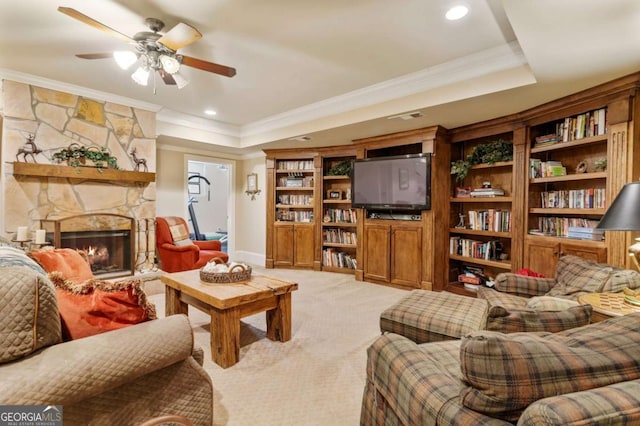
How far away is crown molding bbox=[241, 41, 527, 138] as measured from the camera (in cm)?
269

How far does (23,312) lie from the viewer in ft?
3.35

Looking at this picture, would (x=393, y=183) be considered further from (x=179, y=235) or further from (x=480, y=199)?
(x=179, y=235)

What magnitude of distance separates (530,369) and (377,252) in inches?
151

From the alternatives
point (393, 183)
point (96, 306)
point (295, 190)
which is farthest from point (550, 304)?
point (295, 190)

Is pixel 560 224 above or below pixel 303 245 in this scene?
above

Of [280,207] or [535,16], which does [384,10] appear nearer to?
[535,16]

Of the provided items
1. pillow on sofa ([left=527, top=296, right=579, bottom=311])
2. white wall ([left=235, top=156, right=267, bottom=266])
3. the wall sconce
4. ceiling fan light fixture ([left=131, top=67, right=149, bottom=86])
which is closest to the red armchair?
white wall ([left=235, top=156, right=267, bottom=266])

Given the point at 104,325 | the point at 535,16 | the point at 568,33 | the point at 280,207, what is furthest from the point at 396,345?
the point at 280,207

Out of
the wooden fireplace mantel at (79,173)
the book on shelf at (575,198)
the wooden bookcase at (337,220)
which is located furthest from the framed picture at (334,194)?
the book on shelf at (575,198)

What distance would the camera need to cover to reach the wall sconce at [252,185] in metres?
6.10

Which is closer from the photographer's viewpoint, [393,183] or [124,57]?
[124,57]

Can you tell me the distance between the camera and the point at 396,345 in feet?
4.27

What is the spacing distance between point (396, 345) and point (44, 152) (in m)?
4.33

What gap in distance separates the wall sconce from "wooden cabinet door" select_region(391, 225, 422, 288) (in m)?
2.93
